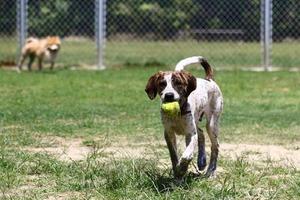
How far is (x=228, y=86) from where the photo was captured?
39.8 ft

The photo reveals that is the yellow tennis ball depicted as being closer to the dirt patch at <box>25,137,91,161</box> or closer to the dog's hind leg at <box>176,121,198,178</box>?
the dog's hind leg at <box>176,121,198,178</box>

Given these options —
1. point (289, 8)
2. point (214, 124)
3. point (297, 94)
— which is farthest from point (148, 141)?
point (289, 8)

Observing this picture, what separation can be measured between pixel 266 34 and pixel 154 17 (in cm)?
301

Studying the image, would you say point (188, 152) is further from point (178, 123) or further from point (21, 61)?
point (21, 61)

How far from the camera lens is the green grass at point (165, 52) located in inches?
643

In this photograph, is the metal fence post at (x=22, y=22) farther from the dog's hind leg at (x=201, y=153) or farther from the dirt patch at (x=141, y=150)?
the dog's hind leg at (x=201, y=153)

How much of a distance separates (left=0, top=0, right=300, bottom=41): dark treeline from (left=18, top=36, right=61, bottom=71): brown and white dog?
1724mm

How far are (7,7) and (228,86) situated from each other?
6899 mm

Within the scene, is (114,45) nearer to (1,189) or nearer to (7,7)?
(7,7)

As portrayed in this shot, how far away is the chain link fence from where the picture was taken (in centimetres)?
1631

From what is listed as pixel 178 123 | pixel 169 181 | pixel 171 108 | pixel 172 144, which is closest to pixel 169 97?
pixel 171 108

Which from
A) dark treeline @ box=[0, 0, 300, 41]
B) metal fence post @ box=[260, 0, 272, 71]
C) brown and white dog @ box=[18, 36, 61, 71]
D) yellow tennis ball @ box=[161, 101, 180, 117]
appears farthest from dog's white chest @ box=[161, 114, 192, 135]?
dark treeline @ box=[0, 0, 300, 41]

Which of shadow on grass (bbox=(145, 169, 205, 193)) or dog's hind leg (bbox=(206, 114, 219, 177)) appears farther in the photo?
dog's hind leg (bbox=(206, 114, 219, 177))

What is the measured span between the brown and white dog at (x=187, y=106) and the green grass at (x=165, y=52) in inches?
408
